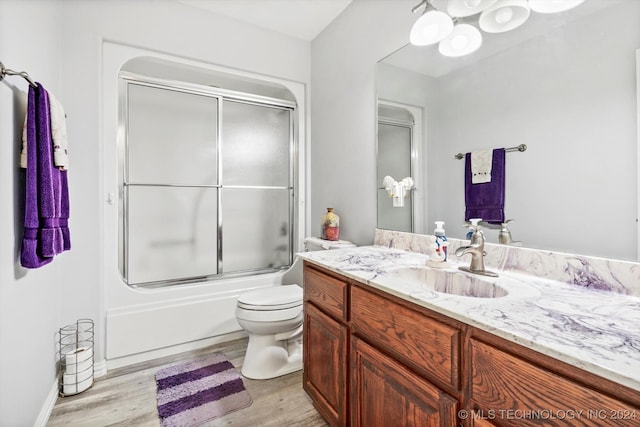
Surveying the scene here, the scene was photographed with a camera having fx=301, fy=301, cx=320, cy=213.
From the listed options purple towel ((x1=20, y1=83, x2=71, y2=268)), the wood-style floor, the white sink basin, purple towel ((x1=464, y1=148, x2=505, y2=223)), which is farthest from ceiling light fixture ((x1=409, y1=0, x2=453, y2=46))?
the wood-style floor

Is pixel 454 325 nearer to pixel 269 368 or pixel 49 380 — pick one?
pixel 269 368

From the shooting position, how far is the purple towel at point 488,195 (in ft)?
4.36

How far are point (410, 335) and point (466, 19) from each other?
4.88 feet

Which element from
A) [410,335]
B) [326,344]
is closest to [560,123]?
[410,335]

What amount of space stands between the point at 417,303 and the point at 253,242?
2231mm

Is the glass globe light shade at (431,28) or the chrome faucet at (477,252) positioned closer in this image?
the chrome faucet at (477,252)

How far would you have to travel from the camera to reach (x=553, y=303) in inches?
33.7

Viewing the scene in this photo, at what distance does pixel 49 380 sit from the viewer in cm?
161

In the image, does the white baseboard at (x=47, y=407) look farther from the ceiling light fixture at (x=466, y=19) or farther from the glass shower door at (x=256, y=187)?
the ceiling light fixture at (x=466, y=19)

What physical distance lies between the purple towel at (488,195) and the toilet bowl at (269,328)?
3.86 ft

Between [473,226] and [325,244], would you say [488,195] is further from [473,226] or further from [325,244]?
[325,244]

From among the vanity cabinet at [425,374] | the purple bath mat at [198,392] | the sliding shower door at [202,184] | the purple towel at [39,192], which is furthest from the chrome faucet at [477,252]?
the sliding shower door at [202,184]

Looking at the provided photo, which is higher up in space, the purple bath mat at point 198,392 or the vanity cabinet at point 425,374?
the vanity cabinet at point 425,374

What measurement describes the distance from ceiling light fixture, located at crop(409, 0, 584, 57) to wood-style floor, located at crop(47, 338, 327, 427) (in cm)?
203
